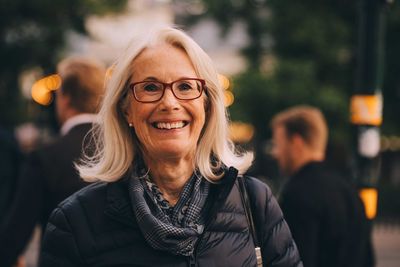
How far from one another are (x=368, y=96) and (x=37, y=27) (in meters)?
15.8

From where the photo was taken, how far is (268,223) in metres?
2.83

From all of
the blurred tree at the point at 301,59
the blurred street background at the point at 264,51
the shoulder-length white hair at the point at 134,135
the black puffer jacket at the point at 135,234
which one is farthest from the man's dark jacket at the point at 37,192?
the blurred tree at the point at 301,59

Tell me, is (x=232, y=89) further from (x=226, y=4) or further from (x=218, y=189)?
(x=218, y=189)

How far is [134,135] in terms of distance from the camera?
116 inches

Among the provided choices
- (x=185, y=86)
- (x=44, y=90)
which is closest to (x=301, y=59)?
(x=44, y=90)

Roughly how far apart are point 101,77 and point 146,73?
1982 millimetres

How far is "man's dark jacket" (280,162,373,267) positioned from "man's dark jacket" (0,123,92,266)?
5.00 ft

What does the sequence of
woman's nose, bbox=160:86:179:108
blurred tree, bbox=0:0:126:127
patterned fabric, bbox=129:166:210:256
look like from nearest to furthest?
patterned fabric, bbox=129:166:210:256, woman's nose, bbox=160:86:179:108, blurred tree, bbox=0:0:126:127

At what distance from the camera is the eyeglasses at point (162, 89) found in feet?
9.05

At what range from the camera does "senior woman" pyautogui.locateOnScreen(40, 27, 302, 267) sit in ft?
8.70

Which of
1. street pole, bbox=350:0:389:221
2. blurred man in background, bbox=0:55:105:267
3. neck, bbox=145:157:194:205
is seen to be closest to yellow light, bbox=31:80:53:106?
street pole, bbox=350:0:389:221

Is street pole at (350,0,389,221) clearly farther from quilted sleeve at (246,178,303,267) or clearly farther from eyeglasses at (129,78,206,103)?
eyeglasses at (129,78,206,103)

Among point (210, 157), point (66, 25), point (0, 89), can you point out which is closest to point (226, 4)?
point (66, 25)

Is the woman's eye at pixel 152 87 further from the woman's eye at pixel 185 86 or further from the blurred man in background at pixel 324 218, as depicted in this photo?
the blurred man in background at pixel 324 218
